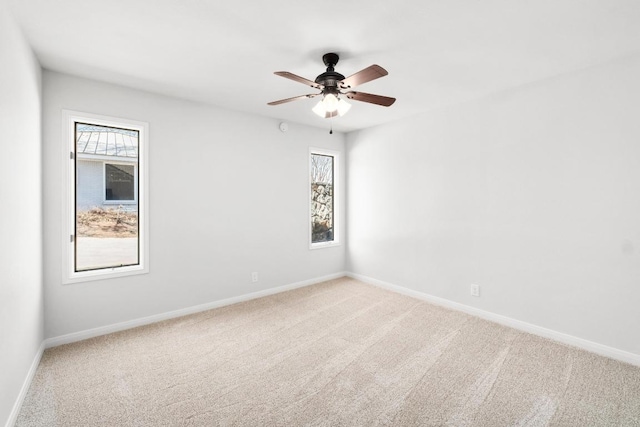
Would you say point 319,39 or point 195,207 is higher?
point 319,39

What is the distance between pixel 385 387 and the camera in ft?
7.06

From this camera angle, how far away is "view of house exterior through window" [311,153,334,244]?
4.91 m

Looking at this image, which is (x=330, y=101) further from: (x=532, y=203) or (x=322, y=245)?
(x=322, y=245)

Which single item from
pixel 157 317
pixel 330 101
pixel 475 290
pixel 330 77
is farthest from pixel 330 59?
pixel 157 317

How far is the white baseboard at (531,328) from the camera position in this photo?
2520mm

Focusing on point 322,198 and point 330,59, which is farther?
point 322,198

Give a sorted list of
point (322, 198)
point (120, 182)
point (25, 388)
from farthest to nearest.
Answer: point (322, 198), point (120, 182), point (25, 388)

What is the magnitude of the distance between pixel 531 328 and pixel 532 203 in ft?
4.16

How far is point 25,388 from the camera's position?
6.77 feet

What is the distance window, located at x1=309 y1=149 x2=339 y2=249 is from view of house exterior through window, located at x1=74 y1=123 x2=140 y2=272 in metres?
2.40

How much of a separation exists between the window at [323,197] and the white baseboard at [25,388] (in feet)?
10.6

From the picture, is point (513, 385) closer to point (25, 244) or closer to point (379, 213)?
point (379, 213)

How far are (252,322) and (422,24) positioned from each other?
10.3ft

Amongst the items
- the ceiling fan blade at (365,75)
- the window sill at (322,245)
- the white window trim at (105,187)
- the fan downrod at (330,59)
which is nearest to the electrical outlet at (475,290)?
the window sill at (322,245)
